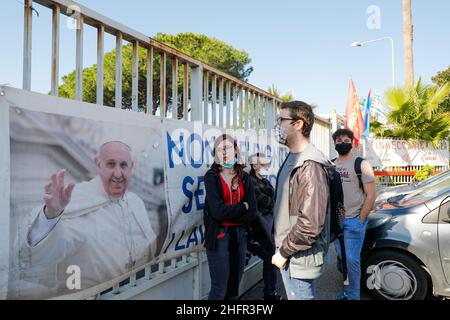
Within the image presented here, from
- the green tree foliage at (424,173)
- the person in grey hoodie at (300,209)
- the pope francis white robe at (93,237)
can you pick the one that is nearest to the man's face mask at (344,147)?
the person in grey hoodie at (300,209)

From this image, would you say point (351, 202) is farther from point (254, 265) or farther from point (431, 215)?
point (254, 265)

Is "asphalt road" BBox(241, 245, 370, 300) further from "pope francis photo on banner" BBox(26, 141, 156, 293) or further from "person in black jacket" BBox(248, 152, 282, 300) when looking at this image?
"pope francis photo on banner" BBox(26, 141, 156, 293)

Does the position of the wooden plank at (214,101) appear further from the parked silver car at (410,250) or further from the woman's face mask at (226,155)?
the parked silver car at (410,250)

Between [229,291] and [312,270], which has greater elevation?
[312,270]

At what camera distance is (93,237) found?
248 centimetres

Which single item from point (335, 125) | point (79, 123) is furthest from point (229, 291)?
point (335, 125)

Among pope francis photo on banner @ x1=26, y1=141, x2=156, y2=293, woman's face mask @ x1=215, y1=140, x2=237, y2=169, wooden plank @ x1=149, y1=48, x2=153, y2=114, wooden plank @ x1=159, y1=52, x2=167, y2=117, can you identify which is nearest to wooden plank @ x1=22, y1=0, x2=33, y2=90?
pope francis photo on banner @ x1=26, y1=141, x2=156, y2=293

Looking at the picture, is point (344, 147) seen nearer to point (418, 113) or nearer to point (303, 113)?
point (303, 113)

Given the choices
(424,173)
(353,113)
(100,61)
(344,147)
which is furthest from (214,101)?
(424,173)

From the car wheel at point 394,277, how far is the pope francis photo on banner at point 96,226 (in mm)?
2668

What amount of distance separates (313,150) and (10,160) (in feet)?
5.88

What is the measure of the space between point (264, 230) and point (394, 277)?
62.5 inches

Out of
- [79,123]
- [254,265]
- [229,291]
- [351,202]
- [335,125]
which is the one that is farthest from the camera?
[335,125]
